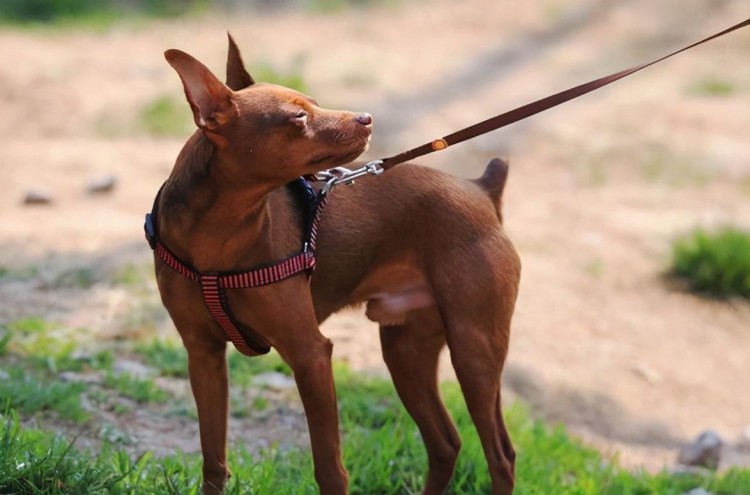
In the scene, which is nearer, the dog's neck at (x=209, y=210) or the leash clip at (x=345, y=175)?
the dog's neck at (x=209, y=210)

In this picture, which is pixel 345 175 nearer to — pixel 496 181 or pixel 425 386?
pixel 496 181

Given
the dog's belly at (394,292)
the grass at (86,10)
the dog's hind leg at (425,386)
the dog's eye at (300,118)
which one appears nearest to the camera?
the dog's eye at (300,118)

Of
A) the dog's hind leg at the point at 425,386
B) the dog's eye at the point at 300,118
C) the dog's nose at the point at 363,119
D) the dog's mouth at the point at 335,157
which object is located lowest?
the dog's hind leg at the point at 425,386

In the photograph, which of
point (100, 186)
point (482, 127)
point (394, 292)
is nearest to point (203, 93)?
point (482, 127)

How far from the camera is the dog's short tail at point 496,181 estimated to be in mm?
4324

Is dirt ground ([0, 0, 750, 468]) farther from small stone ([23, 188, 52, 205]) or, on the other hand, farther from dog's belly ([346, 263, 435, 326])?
dog's belly ([346, 263, 435, 326])

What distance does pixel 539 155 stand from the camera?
10328mm

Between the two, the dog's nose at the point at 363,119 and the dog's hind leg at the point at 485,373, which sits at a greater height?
the dog's nose at the point at 363,119

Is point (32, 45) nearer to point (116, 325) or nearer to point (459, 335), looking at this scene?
point (116, 325)

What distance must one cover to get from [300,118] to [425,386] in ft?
4.87

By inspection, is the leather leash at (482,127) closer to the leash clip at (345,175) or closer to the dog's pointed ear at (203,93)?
the leash clip at (345,175)

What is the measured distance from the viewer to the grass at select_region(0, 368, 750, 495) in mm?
3842

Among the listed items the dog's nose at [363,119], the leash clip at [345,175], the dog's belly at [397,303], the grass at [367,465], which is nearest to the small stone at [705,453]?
the grass at [367,465]

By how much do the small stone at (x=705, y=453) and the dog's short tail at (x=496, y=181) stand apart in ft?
7.71
